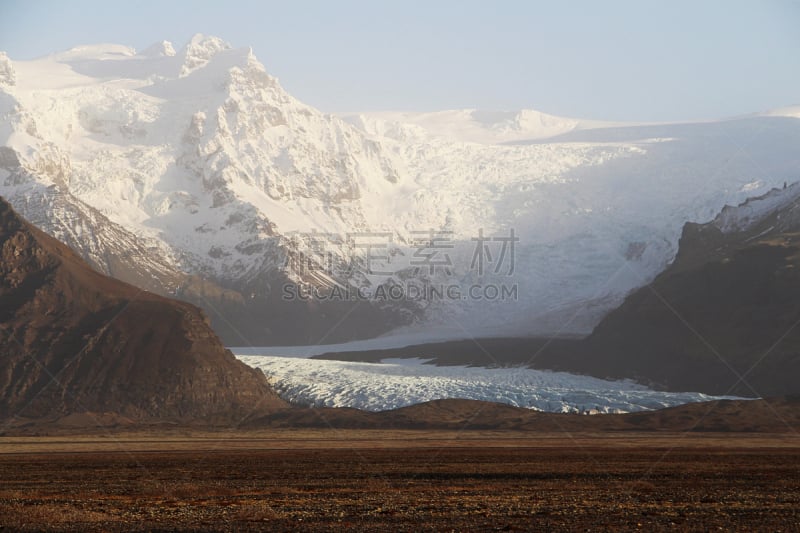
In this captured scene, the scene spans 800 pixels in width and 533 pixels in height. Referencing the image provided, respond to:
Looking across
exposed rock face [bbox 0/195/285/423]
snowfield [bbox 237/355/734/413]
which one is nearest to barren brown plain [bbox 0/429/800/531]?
exposed rock face [bbox 0/195/285/423]

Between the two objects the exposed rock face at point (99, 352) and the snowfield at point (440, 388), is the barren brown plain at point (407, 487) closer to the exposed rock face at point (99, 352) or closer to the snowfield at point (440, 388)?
the exposed rock face at point (99, 352)

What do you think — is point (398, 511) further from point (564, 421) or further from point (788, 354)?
point (788, 354)

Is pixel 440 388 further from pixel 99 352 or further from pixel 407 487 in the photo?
pixel 407 487

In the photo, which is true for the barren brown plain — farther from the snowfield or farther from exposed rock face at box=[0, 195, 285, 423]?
the snowfield

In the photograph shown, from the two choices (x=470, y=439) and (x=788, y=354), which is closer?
(x=470, y=439)

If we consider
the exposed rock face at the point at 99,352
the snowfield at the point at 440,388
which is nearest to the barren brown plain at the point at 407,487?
the exposed rock face at the point at 99,352

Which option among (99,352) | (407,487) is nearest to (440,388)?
(99,352)

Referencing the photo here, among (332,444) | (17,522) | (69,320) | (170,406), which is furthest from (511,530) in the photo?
(69,320)
